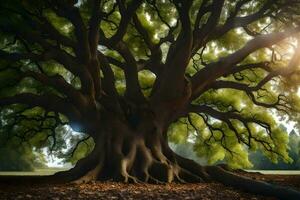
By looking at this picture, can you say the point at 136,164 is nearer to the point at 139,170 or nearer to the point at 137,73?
the point at 139,170

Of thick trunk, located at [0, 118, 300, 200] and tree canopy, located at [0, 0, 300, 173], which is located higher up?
tree canopy, located at [0, 0, 300, 173]

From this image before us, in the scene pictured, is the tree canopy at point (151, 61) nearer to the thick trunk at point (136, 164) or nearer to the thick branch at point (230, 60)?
the thick branch at point (230, 60)

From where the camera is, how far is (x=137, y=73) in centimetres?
2180

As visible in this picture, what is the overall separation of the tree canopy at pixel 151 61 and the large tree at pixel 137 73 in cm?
5

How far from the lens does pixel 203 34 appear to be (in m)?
20.4

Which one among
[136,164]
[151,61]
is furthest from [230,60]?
[136,164]

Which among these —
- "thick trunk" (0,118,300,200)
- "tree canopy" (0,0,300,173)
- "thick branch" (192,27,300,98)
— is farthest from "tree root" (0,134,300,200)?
"thick branch" (192,27,300,98)

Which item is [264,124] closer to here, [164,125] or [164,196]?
[164,125]

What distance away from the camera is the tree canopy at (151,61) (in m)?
16.8

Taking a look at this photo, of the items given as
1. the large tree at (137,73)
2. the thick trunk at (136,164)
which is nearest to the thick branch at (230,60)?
the large tree at (137,73)

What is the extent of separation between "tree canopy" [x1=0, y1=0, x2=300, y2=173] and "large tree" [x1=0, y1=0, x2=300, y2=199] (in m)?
0.05

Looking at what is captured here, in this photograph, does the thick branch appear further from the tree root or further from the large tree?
the tree root

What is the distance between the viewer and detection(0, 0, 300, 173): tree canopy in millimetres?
16750

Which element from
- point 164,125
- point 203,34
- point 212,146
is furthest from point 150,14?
point 212,146
